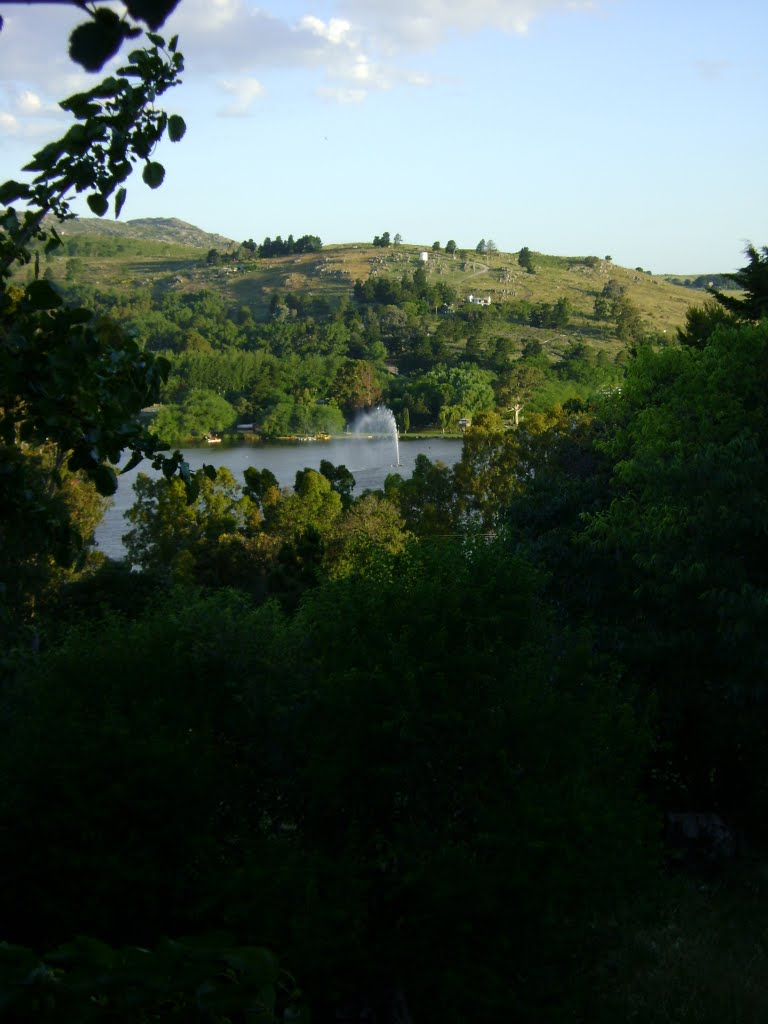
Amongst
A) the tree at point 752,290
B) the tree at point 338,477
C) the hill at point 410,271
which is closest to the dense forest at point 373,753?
the tree at point 752,290

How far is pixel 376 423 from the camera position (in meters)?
92.8

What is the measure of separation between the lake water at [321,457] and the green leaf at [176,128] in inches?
2267

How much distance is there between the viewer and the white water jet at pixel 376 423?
295ft

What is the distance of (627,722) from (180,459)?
27.4 feet

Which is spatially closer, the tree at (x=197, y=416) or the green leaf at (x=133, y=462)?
the green leaf at (x=133, y=462)

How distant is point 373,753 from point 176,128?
731 cm

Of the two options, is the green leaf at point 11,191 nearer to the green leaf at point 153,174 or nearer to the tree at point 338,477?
the green leaf at point 153,174

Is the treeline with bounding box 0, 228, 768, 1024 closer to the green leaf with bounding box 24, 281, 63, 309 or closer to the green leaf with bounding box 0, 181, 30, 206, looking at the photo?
the green leaf with bounding box 0, 181, 30, 206

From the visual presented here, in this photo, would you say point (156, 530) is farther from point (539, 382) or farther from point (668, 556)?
point (539, 382)

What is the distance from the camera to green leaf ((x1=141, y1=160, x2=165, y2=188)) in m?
3.65

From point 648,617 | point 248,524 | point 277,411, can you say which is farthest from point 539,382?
point 648,617

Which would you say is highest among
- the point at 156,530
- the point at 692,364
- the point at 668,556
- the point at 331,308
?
the point at 331,308

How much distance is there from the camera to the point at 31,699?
39.3 ft

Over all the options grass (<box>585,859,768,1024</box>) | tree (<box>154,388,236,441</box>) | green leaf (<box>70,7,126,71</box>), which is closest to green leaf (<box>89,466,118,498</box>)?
green leaf (<box>70,7,126,71</box>)
